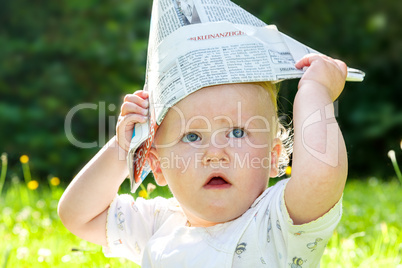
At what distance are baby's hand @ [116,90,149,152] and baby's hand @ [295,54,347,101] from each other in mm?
512

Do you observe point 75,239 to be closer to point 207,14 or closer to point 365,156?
point 207,14

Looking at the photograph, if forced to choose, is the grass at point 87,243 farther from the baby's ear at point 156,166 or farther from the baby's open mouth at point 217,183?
the baby's open mouth at point 217,183

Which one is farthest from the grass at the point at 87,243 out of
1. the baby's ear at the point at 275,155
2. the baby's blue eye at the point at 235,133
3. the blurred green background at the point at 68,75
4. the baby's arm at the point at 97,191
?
the blurred green background at the point at 68,75

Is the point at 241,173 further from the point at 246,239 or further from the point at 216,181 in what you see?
the point at 246,239

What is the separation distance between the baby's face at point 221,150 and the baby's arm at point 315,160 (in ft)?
0.56

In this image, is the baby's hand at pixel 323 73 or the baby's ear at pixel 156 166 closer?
the baby's hand at pixel 323 73

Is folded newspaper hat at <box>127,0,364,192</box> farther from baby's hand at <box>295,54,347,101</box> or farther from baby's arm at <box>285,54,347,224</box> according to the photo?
baby's arm at <box>285,54,347,224</box>

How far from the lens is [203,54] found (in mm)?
1635

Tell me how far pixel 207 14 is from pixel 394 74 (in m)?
6.53

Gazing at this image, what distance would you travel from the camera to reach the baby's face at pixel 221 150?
161 cm

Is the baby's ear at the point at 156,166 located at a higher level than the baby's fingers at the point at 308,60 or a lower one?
lower

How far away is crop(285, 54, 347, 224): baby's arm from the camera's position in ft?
4.65

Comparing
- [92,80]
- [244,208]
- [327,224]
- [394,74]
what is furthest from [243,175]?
[394,74]

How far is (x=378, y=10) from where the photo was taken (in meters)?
7.47
